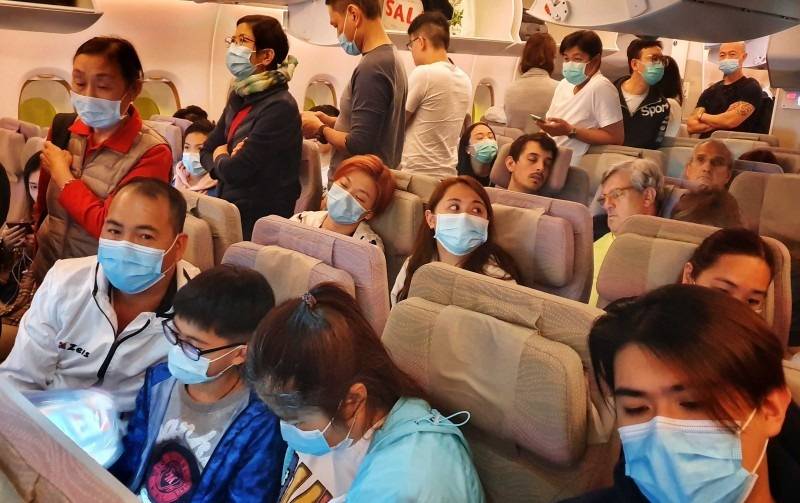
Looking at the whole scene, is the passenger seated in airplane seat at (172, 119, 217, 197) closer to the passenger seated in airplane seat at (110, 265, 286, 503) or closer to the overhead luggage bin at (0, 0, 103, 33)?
the overhead luggage bin at (0, 0, 103, 33)

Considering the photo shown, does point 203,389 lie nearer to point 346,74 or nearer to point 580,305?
point 580,305

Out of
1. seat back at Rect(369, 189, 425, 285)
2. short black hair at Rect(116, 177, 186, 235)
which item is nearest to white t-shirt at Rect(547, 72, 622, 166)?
seat back at Rect(369, 189, 425, 285)

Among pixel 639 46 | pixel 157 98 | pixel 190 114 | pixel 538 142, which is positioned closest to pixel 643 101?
pixel 639 46

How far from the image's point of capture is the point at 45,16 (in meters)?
5.92

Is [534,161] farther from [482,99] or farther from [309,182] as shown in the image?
[482,99]

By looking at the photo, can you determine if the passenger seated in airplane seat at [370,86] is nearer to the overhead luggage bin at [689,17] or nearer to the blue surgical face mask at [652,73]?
the overhead luggage bin at [689,17]

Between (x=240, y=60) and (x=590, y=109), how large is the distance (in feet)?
7.38

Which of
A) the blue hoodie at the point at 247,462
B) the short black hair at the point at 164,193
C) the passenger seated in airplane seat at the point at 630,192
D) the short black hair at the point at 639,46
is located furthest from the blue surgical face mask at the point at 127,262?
the short black hair at the point at 639,46

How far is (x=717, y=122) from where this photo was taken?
6316 mm

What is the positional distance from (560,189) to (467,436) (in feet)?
8.28

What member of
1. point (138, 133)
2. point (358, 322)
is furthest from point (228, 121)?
point (358, 322)

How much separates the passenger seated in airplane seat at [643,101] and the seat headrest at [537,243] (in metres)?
2.39

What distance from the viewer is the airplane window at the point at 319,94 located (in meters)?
8.78

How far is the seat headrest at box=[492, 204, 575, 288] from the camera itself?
2701 mm
